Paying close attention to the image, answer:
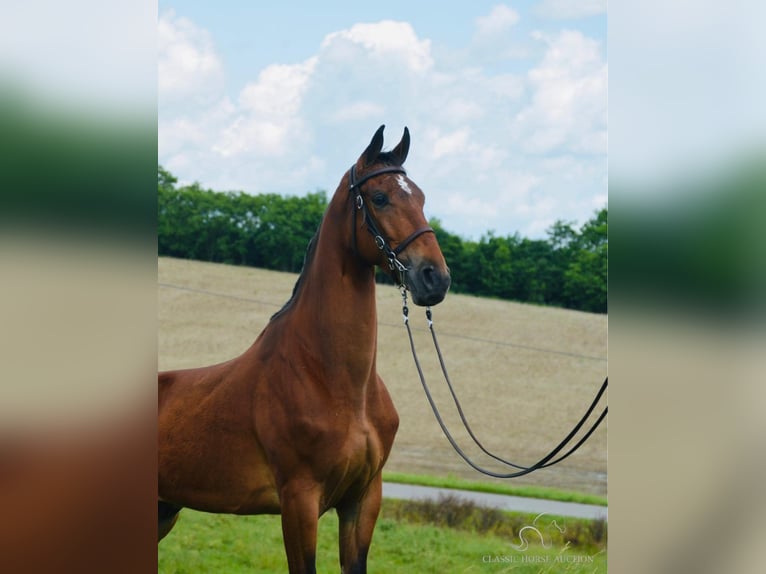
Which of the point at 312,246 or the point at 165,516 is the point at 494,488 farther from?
the point at 312,246

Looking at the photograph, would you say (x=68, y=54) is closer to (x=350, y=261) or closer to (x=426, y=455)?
(x=350, y=261)

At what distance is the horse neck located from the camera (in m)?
3.92

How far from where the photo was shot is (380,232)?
3770 millimetres

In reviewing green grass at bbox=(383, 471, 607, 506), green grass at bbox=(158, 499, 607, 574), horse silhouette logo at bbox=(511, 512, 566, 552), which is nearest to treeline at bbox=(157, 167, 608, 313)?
green grass at bbox=(383, 471, 607, 506)

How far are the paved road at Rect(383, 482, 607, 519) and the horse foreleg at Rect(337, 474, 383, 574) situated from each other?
3.83m

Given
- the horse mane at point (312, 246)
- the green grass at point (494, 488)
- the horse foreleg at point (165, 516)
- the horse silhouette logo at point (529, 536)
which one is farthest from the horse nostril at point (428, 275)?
the green grass at point (494, 488)

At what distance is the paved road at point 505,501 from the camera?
7.83m

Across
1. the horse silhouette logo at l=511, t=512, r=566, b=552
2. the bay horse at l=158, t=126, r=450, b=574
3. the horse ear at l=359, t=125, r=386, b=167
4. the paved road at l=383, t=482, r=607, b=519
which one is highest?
the horse ear at l=359, t=125, r=386, b=167

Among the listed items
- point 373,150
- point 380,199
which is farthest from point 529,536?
point 373,150

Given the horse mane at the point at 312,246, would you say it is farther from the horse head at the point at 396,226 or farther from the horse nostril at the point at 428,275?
the horse nostril at the point at 428,275

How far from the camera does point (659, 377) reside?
2.31 metres

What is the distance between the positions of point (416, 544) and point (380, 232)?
3876 millimetres

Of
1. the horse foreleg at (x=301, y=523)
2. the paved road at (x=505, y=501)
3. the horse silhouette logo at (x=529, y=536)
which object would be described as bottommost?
the paved road at (x=505, y=501)

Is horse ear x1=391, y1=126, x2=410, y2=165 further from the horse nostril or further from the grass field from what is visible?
the grass field
